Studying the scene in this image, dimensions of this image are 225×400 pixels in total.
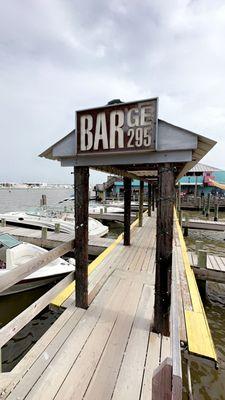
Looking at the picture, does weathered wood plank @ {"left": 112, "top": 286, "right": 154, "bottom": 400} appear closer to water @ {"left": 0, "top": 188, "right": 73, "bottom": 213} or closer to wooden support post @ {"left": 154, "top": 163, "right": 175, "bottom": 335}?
wooden support post @ {"left": 154, "top": 163, "right": 175, "bottom": 335}

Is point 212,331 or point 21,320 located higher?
point 21,320

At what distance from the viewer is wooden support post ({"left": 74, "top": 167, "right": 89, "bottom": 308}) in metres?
3.81

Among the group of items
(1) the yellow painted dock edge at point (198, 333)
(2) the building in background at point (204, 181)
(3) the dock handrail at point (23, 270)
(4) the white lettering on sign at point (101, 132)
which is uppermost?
(2) the building in background at point (204, 181)

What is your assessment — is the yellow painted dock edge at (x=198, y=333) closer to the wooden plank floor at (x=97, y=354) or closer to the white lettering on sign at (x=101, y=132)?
the wooden plank floor at (x=97, y=354)

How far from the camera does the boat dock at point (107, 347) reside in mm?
2396

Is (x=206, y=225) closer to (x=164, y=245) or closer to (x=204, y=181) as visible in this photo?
(x=164, y=245)

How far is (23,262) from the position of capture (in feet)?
23.8

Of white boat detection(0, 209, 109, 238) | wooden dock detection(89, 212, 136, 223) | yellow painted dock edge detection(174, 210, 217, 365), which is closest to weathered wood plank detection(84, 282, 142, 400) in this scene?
yellow painted dock edge detection(174, 210, 217, 365)

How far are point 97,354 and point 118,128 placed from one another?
10.3ft

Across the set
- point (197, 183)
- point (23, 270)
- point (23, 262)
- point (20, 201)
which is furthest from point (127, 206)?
point (20, 201)

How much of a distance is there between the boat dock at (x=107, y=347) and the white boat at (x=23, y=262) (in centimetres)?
243

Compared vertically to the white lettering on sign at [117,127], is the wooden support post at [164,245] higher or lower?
lower

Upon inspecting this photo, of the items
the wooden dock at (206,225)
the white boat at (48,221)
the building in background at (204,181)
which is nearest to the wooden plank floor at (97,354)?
the white boat at (48,221)

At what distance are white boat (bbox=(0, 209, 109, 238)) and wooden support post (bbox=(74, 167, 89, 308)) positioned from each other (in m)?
8.90
